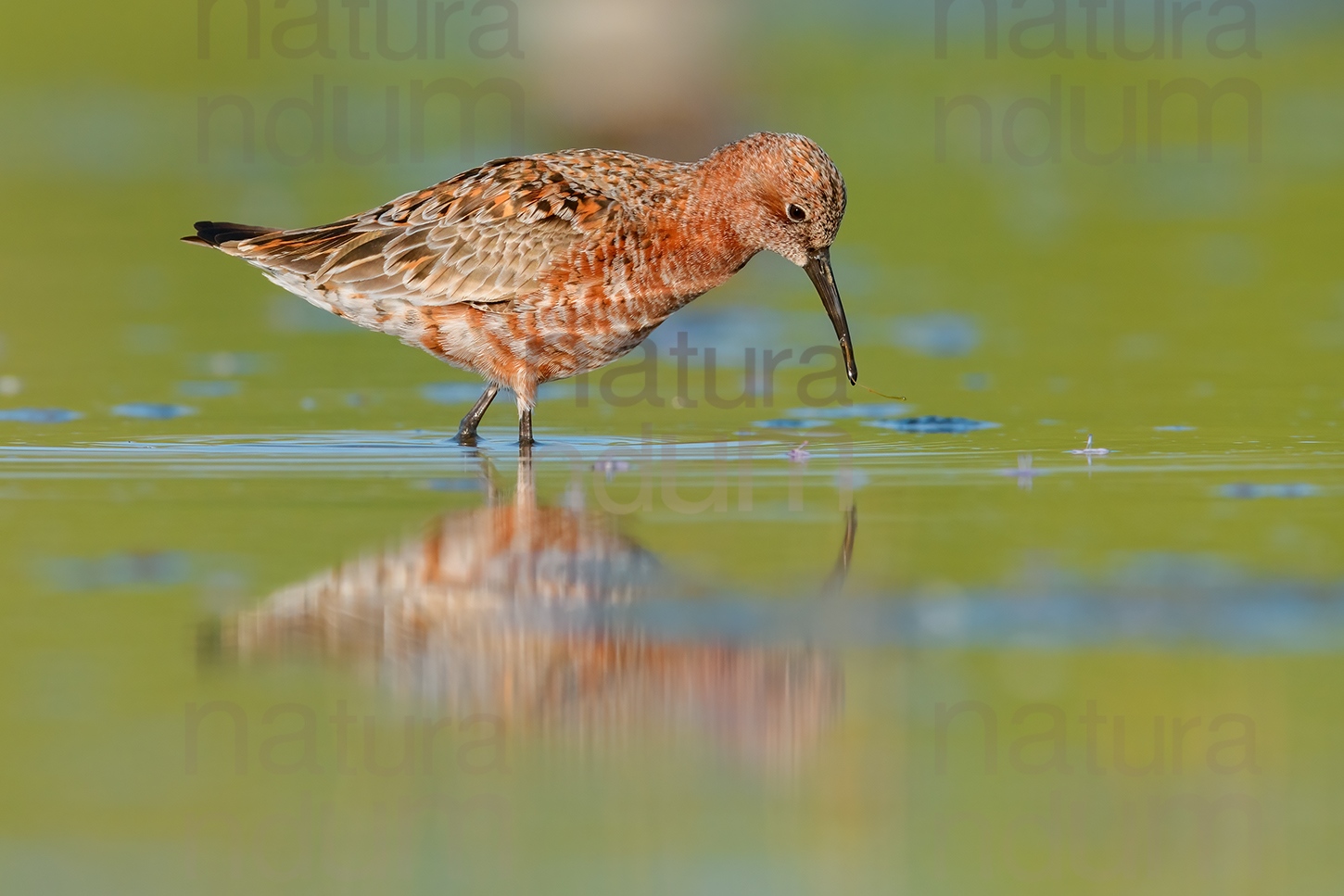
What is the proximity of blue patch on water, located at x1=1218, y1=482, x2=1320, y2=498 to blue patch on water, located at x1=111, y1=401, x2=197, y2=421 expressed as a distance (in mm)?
5343

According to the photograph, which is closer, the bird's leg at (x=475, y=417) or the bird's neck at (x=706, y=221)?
the bird's neck at (x=706, y=221)

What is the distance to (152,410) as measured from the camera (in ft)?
34.5

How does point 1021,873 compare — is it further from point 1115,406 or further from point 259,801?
point 1115,406

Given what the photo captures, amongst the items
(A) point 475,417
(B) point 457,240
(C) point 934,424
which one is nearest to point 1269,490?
(C) point 934,424

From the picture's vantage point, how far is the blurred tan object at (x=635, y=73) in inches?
921

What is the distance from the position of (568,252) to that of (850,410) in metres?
2.04

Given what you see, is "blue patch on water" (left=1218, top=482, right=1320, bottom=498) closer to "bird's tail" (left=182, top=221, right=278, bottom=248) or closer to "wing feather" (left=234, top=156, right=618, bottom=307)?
"wing feather" (left=234, top=156, right=618, bottom=307)

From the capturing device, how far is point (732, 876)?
4.20 meters

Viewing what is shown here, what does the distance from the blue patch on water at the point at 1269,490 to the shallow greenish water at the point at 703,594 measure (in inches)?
1.7

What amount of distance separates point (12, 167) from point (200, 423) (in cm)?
1284

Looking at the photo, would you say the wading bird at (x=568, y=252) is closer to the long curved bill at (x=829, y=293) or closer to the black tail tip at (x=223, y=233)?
the long curved bill at (x=829, y=293)

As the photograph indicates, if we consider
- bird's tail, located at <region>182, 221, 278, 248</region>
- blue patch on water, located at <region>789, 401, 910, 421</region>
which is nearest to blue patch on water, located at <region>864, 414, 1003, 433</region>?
blue patch on water, located at <region>789, 401, 910, 421</region>

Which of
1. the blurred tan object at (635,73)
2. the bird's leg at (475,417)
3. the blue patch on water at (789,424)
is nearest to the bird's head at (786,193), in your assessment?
the blue patch on water at (789,424)

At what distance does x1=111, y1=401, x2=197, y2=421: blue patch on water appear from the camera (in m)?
10.4
